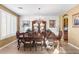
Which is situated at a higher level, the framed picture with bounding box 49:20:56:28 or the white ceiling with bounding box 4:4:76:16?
the white ceiling with bounding box 4:4:76:16

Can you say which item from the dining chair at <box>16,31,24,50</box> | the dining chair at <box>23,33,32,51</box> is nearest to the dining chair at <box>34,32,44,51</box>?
the dining chair at <box>23,33,32,51</box>

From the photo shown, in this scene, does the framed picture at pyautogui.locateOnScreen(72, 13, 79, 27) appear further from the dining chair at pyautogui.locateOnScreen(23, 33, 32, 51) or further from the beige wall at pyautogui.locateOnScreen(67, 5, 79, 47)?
the dining chair at pyautogui.locateOnScreen(23, 33, 32, 51)

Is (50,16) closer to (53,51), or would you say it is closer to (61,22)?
(61,22)

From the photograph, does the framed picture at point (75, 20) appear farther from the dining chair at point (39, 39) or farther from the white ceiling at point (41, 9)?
the dining chair at point (39, 39)

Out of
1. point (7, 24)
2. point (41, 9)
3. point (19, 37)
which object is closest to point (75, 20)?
point (41, 9)

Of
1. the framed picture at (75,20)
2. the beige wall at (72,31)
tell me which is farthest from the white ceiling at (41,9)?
the framed picture at (75,20)

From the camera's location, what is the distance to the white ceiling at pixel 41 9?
352 centimetres

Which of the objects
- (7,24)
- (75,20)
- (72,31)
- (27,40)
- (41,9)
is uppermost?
(41,9)

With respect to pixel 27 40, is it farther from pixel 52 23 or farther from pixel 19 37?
pixel 52 23

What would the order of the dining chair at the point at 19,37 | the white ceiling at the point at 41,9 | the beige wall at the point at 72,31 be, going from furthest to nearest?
the dining chair at the point at 19,37 < the beige wall at the point at 72,31 < the white ceiling at the point at 41,9

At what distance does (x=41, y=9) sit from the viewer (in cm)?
369

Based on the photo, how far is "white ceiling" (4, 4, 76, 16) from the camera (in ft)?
11.5
